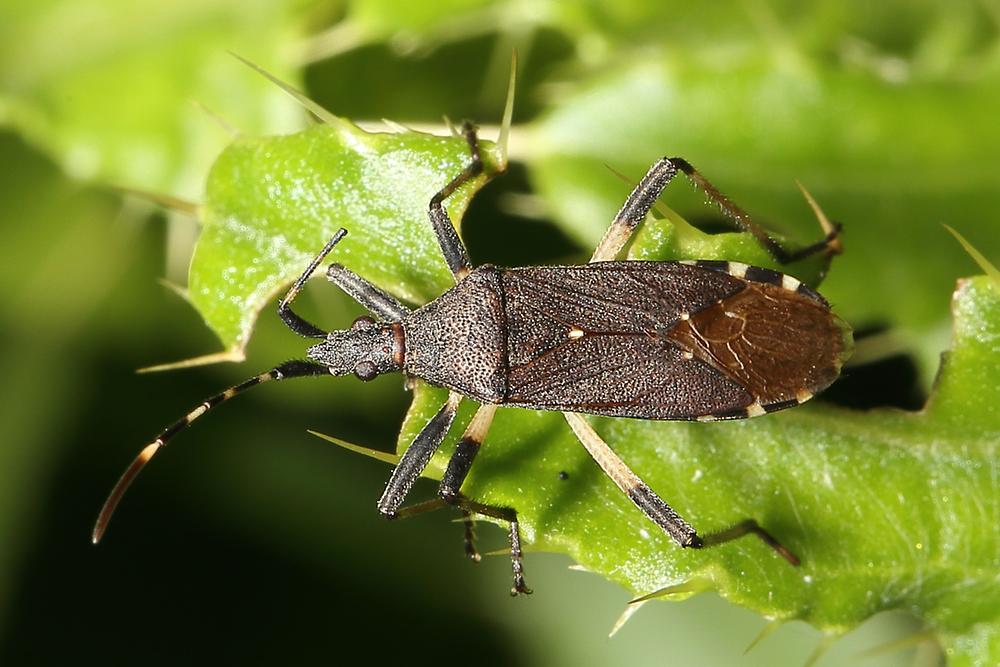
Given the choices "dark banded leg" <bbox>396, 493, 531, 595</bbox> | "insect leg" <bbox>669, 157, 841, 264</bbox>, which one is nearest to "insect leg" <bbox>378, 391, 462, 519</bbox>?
"dark banded leg" <bbox>396, 493, 531, 595</bbox>

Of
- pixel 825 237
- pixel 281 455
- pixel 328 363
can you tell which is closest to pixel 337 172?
pixel 328 363

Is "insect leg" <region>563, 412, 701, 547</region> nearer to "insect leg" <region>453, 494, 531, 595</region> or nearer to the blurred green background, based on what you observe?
"insect leg" <region>453, 494, 531, 595</region>

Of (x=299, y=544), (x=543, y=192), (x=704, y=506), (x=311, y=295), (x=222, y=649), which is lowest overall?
(x=222, y=649)

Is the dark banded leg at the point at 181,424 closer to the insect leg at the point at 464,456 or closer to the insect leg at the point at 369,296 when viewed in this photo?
the insect leg at the point at 369,296

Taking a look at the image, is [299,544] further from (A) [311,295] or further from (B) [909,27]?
(B) [909,27]

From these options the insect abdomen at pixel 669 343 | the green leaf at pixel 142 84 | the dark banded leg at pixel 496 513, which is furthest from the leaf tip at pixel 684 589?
the green leaf at pixel 142 84

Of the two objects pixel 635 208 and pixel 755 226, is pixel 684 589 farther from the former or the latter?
pixel 635 208

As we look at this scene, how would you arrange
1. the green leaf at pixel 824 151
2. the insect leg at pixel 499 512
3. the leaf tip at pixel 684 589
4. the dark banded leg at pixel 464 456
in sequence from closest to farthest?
the leaf tip at pixel 684 589
the insect leg at pixel 499 512
the dark banded leg at pixel 464 456
the green leaf at pixel 824 151
